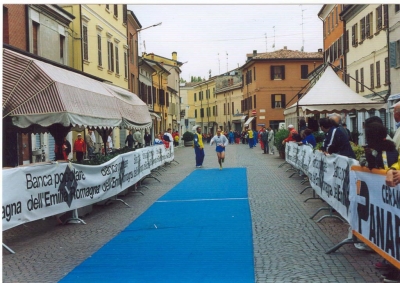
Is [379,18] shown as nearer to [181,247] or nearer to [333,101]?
[333,101]

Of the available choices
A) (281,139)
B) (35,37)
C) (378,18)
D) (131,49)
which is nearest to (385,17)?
(378,18)

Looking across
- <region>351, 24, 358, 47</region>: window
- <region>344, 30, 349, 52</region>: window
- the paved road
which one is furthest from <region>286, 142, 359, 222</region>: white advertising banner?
<region>344, 30, 349, 52</region>: window

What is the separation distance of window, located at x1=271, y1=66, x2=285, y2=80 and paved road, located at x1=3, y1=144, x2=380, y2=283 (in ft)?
160

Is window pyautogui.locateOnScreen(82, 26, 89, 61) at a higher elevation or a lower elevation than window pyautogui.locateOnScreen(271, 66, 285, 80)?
lower

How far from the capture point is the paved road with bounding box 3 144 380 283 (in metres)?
6.77

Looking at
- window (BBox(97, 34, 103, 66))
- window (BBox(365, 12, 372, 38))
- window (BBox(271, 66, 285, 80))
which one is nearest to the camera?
window (BBox(97, 34, 103, 66))

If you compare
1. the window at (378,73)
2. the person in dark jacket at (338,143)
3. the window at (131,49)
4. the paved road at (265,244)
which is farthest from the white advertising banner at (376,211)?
the window at (131,49)

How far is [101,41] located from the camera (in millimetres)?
31578

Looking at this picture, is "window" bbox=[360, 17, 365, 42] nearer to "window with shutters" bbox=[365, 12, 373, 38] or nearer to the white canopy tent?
"window with shutters" bbox=[365, 12, 373, 38]

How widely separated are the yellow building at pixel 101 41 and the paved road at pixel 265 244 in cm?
1572

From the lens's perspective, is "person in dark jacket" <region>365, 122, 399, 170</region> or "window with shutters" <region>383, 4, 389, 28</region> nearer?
"person in dark jacket" <region>365, 122, 399, 170</region>

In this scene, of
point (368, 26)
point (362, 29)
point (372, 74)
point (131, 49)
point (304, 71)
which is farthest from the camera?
point (304, 71)

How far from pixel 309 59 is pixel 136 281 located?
5255 centimetres

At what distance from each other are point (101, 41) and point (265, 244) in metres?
25.1
